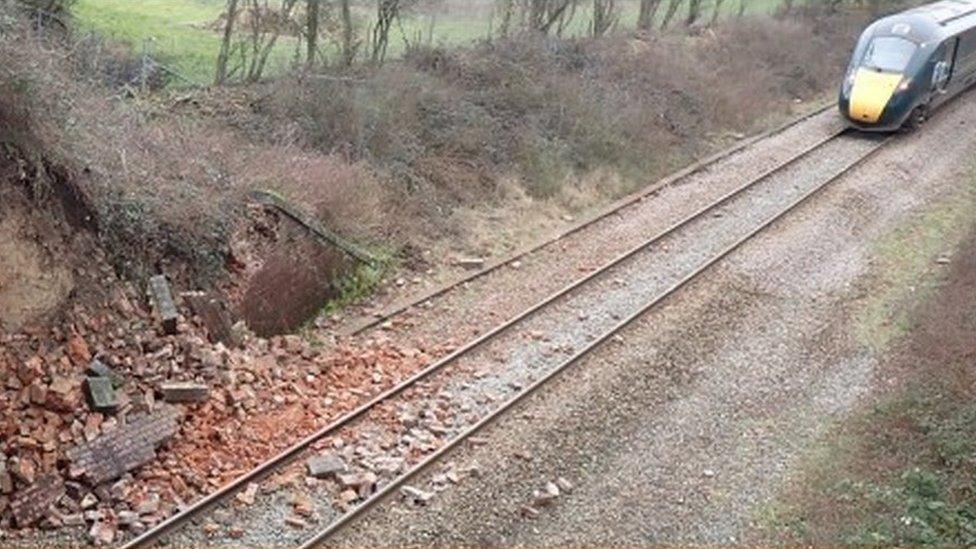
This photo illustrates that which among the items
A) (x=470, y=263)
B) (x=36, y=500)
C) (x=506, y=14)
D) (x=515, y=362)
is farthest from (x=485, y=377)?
(x=506, y=14)

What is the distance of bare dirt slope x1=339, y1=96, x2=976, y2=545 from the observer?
9.99 m

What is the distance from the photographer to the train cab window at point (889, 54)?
936 inches

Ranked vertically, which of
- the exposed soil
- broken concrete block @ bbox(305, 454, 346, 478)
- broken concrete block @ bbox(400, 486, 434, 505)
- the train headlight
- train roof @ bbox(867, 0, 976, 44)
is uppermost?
train roof @ bbox(867, 0, 976, 44)

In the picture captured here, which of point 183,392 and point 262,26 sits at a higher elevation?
point 262,26

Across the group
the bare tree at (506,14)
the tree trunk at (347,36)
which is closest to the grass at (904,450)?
the tree trunk at (347,36)

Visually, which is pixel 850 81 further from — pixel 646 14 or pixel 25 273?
pixel 25 273

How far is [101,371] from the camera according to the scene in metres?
10.8

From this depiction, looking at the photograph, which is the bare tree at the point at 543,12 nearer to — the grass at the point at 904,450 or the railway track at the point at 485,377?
the railway track at the point at 485,377

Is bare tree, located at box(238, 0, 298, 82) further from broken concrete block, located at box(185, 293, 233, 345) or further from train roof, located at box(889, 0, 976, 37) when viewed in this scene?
train roof, located at box(889, 0, 976, 37)

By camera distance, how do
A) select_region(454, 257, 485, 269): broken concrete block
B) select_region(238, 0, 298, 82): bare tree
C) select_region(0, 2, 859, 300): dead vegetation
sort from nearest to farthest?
select_region(0, 2, 859, 300): dead vegetation < select_region(454, 257, 485, 269): broken concrete block < select_region(238, 0, 298, 82): bare tree

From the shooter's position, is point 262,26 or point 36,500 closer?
point 36,500

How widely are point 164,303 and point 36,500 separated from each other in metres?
3.12

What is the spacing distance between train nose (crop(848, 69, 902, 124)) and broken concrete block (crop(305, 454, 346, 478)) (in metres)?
17.8

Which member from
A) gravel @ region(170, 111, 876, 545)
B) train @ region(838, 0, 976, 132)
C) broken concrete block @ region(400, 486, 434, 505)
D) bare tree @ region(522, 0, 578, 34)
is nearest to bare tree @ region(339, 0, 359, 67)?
bare tree @ region(522, 0, 578, 34)
